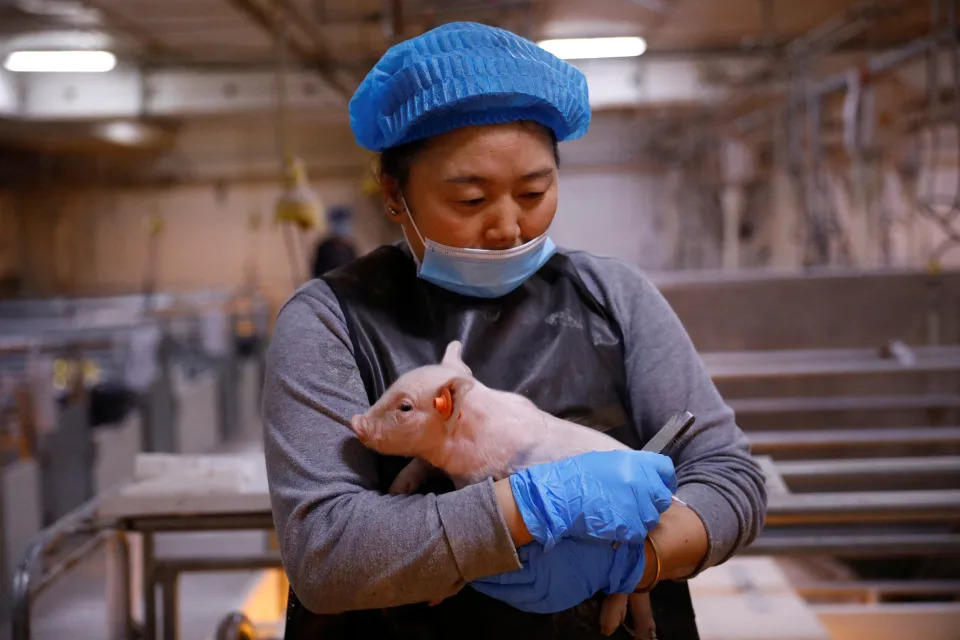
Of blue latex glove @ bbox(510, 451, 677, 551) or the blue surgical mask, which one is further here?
the blue surgical mask

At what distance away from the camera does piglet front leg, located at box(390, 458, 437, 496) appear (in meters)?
1.03

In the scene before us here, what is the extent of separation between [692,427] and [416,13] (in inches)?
73.3

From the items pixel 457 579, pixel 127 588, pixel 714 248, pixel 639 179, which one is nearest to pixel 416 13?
pixel 127 588

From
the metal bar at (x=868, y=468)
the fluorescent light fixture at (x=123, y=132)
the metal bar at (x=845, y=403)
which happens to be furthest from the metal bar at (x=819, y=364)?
the fluorescent light fixture at (x=123, y=132)

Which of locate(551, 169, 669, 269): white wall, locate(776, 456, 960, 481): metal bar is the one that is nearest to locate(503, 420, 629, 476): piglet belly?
locate(776, 456, 960, 481): metal bar

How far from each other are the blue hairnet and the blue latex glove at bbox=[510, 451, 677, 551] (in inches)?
17.3

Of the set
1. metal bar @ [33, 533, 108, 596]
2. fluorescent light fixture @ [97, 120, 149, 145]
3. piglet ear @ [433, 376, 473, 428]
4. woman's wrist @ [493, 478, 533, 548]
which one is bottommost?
metal bar @ [33, 533, 108, 596]

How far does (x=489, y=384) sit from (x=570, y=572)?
282mm

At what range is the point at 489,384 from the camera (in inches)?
42.9

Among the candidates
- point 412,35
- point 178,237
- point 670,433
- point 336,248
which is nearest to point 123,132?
point 178,237

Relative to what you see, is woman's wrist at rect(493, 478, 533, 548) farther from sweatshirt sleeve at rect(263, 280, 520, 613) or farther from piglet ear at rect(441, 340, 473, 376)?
piglet ear at rect(441, 340, 473, 376)

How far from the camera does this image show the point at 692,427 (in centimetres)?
107

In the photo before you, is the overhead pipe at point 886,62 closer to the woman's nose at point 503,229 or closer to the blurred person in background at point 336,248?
the blurred person in background at point 336,248

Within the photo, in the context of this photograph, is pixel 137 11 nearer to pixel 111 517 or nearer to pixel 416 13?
pixel 416 13
